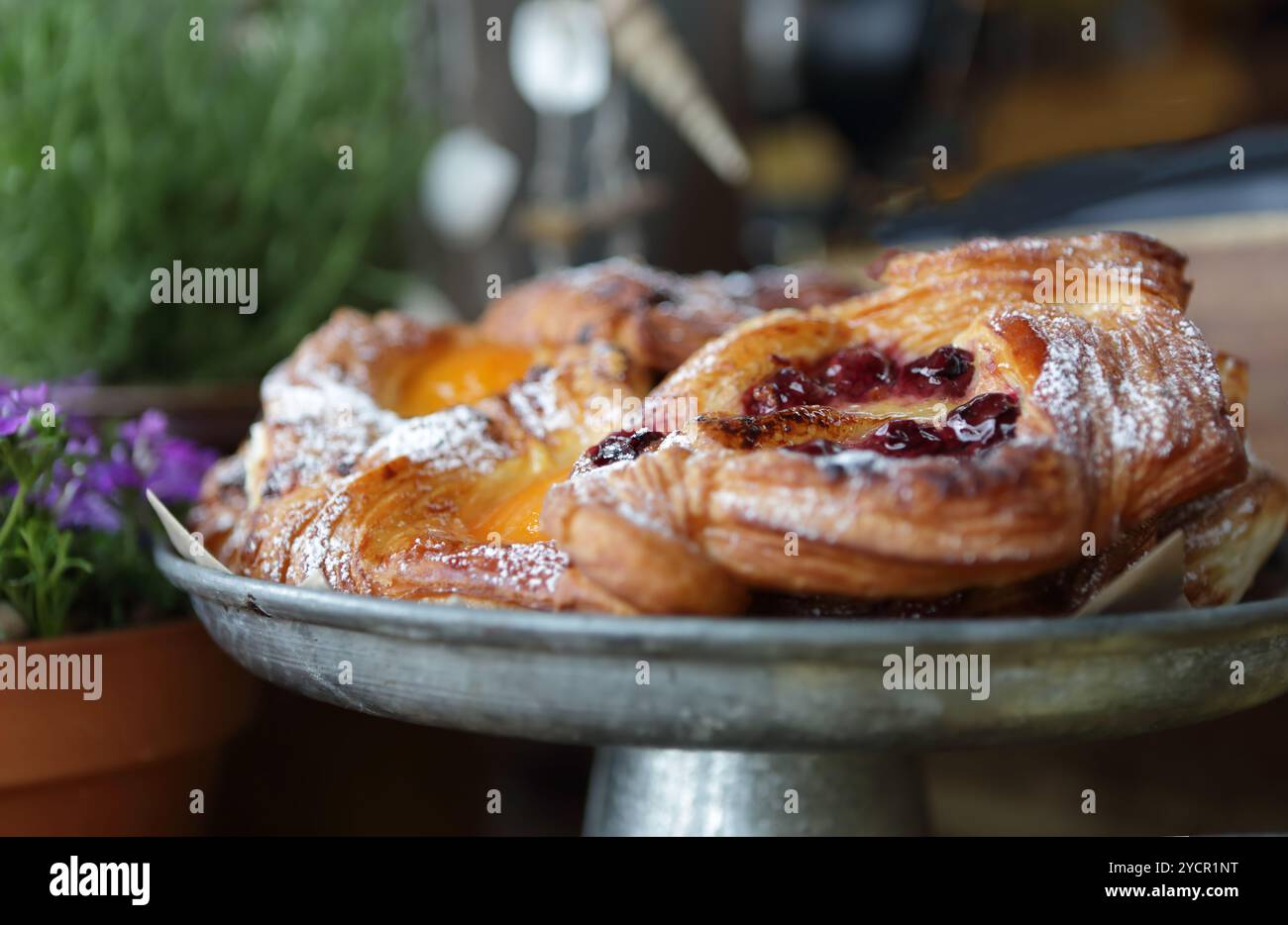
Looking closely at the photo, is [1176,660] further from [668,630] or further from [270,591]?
[270,591]

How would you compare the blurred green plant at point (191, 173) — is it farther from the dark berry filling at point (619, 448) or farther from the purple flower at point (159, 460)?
the dark berry filling at point (619, 448)

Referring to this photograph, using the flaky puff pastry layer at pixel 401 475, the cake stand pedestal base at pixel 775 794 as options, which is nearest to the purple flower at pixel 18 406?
the flaky puff pastry layer at pixel 401 475

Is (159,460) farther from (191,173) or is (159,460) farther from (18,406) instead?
(191,173)

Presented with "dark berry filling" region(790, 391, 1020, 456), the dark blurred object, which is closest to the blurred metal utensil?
the dark blurred object

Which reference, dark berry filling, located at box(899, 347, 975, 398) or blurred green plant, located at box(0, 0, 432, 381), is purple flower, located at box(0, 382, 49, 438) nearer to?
blurred green plant, located at box(0, 0, 432, 381)

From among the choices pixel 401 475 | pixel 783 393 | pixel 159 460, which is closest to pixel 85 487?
pixel 159 460
